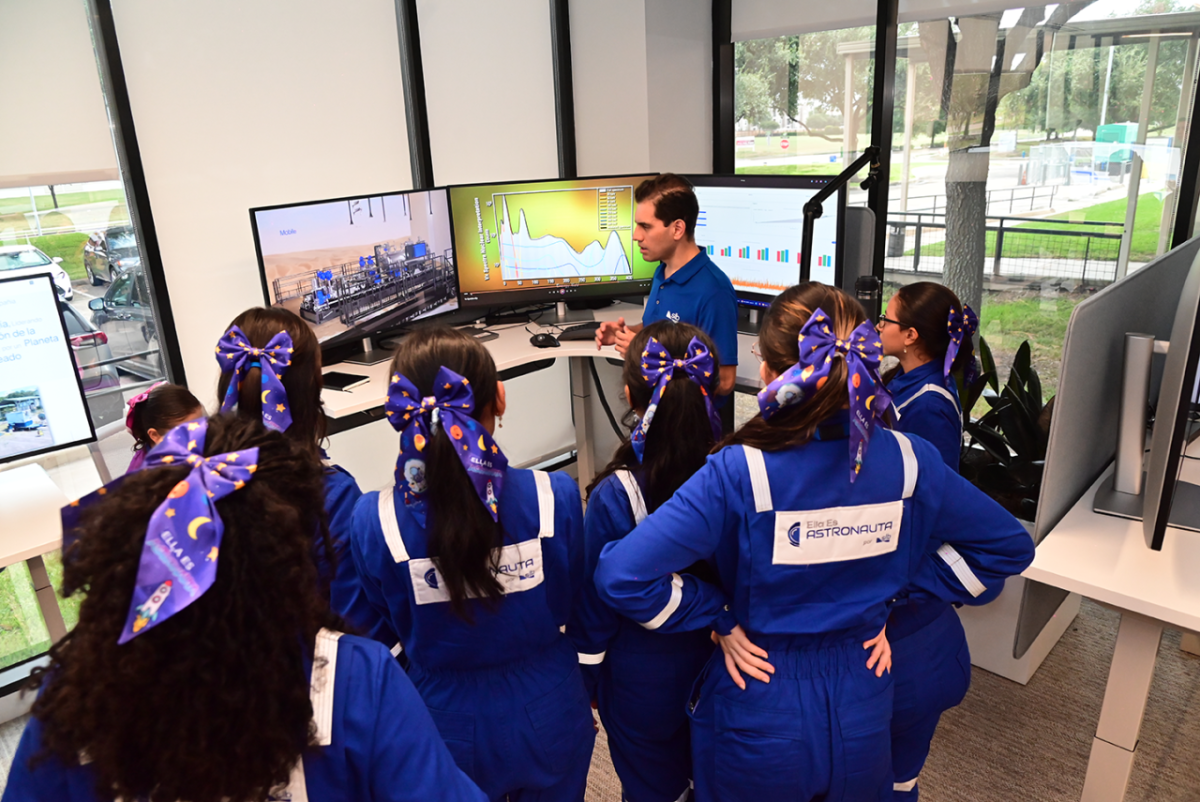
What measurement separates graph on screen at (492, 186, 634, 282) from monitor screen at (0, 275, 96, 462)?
177 cm

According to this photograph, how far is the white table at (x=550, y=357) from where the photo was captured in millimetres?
2896

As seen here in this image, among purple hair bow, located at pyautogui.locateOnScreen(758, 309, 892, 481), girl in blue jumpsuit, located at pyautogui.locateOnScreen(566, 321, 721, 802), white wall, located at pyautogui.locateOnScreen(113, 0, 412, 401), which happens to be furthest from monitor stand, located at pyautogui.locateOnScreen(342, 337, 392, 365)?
purple hair bow, located at pyautogui.locateOnScreen(758, 309, 892, 481)

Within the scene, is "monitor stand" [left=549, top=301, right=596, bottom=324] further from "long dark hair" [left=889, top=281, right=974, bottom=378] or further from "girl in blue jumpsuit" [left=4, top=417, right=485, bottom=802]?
"girl in blue jumpsuit" [left=4, top=417, right=485, bottom=802]

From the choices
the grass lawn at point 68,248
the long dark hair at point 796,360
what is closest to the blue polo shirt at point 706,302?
the long dark hair at point 796,360

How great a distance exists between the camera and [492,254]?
3.62 m

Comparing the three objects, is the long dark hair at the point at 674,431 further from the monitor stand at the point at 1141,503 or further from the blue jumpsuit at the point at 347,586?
the monitor stand at the point at 1141,503

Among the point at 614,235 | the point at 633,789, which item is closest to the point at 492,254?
the point at 614,235

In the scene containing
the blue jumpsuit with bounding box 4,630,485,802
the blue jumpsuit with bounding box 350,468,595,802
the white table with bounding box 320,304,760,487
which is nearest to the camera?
the blue jumpsuit with bounding box 4,630,485,802

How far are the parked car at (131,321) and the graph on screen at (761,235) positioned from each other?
213cm

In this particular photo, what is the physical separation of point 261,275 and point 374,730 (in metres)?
2.39

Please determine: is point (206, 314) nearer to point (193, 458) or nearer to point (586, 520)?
point (586, 520)

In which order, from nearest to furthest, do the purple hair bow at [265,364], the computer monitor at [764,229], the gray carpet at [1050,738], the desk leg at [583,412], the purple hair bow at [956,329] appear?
the purple hair bow at [265,364] < the purple hair bow at [956,329] < the gray carpet at [1050,738] < the computer monitor at [764,229] < the desk leg at [583,412]

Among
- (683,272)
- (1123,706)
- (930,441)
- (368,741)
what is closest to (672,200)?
(683,272)

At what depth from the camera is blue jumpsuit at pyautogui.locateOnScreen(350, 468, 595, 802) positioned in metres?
1.43
